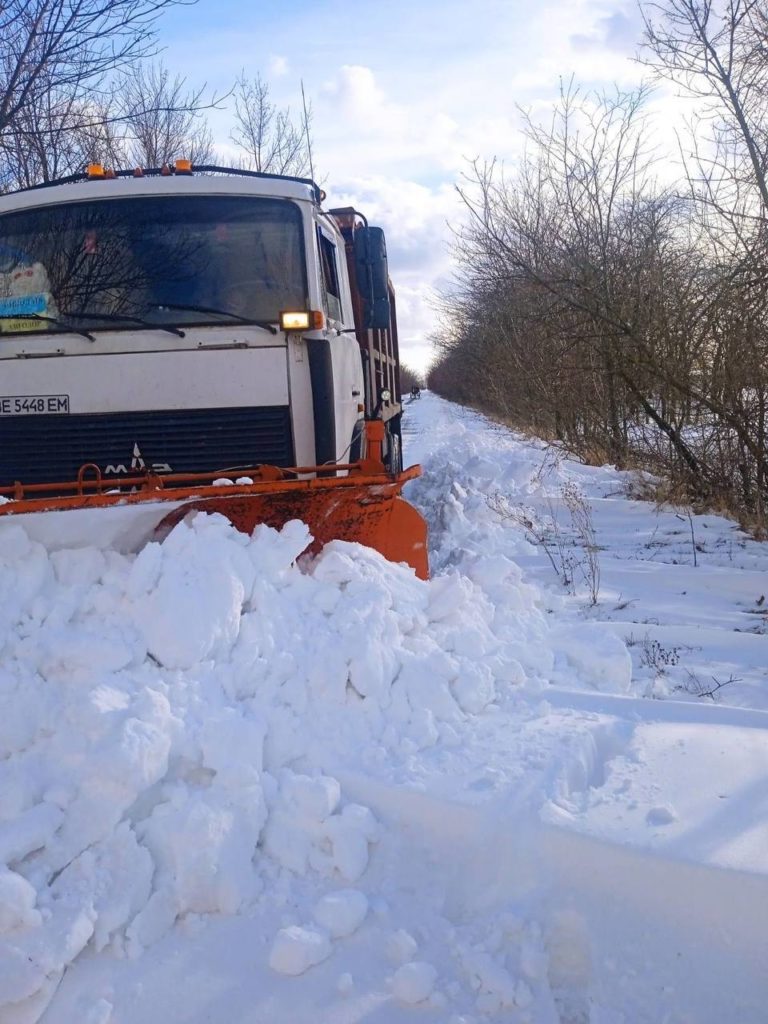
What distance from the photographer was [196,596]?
3250 millimetres

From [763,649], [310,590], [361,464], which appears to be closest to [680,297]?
[763,649]

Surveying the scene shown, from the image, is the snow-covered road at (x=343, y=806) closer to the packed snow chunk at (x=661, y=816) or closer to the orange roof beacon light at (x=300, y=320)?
the packed snow chunk at (x=661, y=816)

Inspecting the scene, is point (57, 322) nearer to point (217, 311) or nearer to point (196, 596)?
point (217, 311)

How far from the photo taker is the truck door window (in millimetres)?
5164

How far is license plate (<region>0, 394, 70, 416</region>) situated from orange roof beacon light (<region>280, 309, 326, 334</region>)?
47.3 inches

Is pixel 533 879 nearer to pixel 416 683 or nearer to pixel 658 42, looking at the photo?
pixel 416 683

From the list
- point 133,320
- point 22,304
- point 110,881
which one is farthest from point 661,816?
point 22,304

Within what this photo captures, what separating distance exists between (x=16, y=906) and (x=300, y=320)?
3079mm

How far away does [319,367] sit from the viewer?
185 inches

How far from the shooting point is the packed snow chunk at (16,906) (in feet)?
7.59

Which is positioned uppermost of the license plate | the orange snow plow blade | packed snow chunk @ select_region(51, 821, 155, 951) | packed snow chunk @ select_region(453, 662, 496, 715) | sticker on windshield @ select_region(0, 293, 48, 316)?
sticker on windshield @ select_region(0, 293, 48, 316)

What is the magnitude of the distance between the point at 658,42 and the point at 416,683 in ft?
27.0

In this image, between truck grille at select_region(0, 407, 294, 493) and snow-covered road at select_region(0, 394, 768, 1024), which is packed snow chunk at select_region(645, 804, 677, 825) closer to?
snow-covered road at select_region(0, 394, 768, 1024)

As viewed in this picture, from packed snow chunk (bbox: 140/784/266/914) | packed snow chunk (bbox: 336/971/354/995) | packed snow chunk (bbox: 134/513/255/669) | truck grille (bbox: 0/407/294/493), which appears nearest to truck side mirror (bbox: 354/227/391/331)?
truck grille (bbox: 0/407/294/493)
